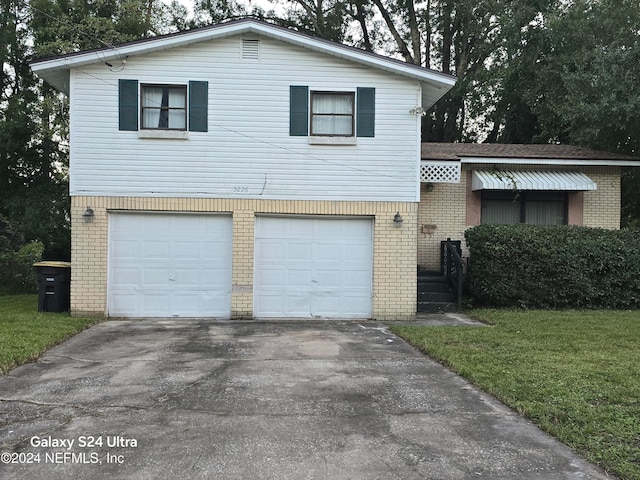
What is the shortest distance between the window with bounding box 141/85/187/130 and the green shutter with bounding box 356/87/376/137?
11.9ft

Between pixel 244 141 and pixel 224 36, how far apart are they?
7.22 ft

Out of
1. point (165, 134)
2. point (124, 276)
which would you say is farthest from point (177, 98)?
point (124, 276)

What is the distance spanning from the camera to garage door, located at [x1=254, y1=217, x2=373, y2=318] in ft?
36.5

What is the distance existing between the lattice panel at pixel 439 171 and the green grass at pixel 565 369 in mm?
3379

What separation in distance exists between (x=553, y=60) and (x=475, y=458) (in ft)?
56.9

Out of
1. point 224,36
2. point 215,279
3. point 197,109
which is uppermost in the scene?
point 224,36

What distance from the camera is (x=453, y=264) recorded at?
12.9 metres

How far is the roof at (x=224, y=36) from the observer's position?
412 inches

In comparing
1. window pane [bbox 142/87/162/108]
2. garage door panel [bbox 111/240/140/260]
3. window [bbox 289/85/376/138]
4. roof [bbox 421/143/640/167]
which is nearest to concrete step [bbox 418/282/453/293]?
roof [bbox 421/143/640/167]

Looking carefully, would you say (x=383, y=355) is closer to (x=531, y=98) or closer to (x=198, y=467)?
(x=198, y=467)

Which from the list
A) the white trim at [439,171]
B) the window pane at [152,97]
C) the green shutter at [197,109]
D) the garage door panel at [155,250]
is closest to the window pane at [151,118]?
the window pane at [152,97]

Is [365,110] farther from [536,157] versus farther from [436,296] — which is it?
[536,157]

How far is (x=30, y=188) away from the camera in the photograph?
1850cm

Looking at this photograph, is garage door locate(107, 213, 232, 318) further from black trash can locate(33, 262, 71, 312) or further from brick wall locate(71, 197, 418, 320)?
black trash can locate(33, 262, 71, 312)
